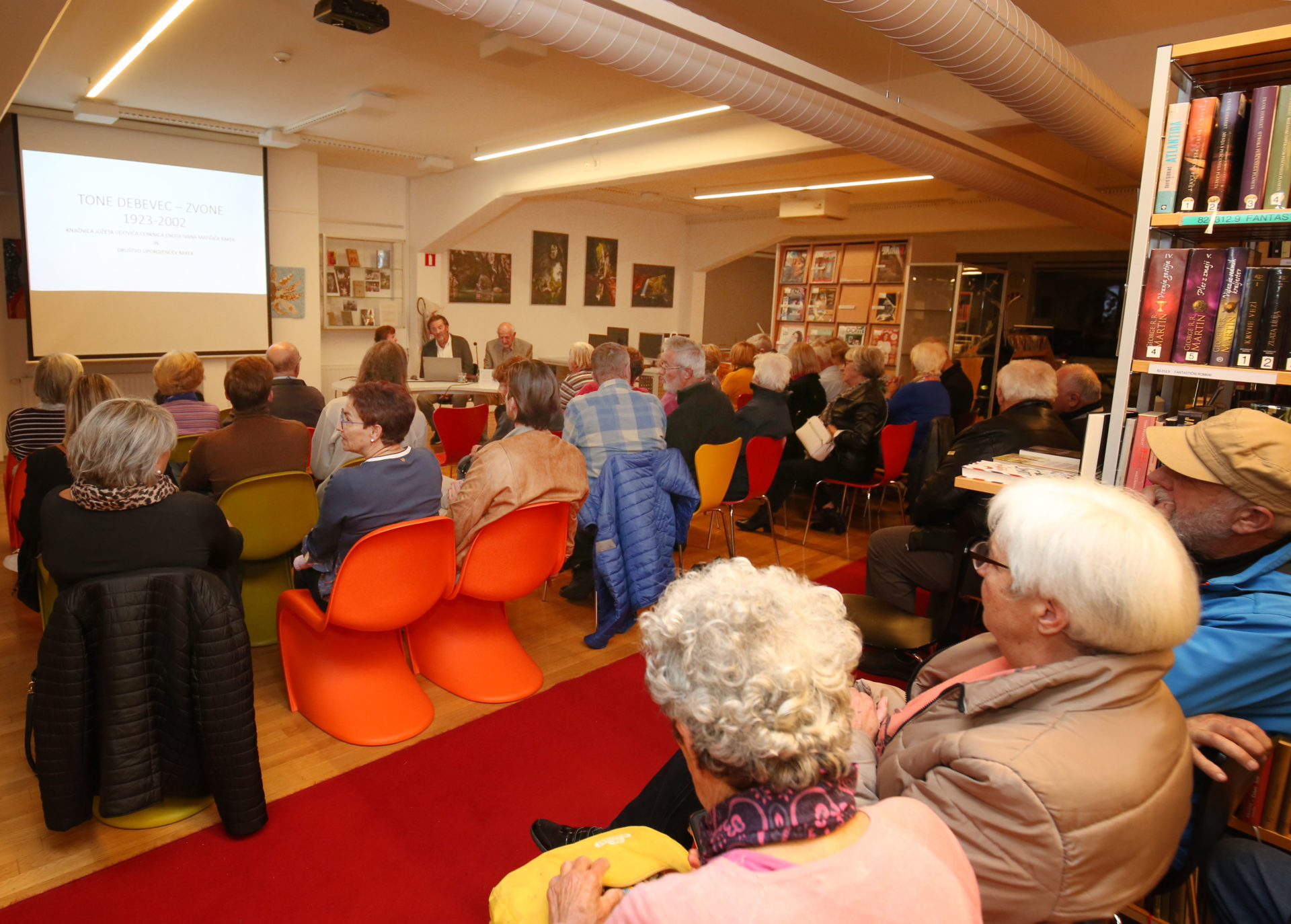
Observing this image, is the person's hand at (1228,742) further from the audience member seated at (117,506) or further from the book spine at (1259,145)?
the audience member seated at (117,506)

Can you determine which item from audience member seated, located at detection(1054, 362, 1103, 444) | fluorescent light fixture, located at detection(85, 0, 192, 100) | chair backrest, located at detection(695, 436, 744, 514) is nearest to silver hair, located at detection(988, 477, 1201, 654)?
chair backrest, located at detection(695, 436, 744, 514)

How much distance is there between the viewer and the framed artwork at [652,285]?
1264cm

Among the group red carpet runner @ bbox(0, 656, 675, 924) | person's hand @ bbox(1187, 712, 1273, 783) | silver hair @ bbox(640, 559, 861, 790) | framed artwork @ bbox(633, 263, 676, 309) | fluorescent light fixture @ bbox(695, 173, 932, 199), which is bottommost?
red carpet runner @ bbox(0, 656, 675, 924)

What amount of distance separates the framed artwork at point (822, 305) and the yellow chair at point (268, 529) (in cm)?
865

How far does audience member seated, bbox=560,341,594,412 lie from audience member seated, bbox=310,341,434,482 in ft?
4.19

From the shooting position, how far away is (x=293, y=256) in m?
8.68

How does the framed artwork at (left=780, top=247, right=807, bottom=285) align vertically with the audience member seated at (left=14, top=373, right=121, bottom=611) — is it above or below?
above

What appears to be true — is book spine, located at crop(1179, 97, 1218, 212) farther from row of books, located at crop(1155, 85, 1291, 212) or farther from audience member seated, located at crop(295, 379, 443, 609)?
audience member seated, located at crop(295, 379, 443, 609)

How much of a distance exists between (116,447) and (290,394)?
2.65 meters

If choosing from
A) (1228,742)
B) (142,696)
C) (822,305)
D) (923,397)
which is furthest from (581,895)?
(822,305)

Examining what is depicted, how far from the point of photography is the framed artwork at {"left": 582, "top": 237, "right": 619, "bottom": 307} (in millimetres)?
11945

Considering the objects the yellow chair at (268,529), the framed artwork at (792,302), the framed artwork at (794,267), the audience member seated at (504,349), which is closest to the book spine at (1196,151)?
the yellow chair at (268,529)

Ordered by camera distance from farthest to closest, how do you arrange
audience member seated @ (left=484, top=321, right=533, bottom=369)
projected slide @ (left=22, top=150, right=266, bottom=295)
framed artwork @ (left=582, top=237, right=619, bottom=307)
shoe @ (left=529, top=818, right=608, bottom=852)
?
framed artwork @ (left=582, top=237, right=619, bottom=307)
audience member seated @ (left=484, top=321, right=533, bottom=369)
projected slide @ (left=22, top=150, right=266, bottom=295)
shoe @ (left=529, top=818, right=608, bottom=852)

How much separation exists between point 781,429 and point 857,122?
1940mm
